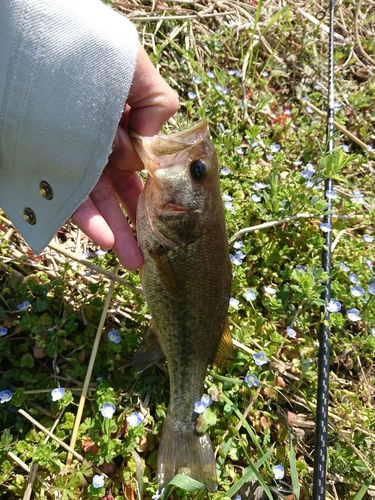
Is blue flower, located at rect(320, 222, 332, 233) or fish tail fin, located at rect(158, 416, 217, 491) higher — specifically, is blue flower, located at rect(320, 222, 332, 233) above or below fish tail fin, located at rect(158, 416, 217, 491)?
below

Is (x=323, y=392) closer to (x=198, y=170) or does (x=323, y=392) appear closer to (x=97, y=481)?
(x=97, y=481)

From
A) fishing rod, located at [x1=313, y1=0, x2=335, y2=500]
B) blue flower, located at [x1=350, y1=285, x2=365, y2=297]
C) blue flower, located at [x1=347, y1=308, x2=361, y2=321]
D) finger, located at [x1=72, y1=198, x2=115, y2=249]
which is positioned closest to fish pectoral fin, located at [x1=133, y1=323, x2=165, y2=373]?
finger, located at [x1=72, y1=198, x2=115, y2=249]

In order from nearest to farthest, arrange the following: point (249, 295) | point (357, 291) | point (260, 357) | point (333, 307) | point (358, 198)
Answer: point (260, 357), point (333, 307), point (249, 295), point (357, 291), point (358, 198)

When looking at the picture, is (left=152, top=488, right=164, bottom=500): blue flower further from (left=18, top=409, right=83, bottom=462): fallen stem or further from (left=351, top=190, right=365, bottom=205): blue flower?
(left=351, top=190, right=365, bottom=205): blue flower

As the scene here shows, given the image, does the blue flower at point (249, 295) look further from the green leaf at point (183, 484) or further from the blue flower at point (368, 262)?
the green leaf at point (183, 484)

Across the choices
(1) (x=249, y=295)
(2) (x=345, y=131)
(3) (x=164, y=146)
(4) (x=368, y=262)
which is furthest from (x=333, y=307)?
(2) (x=345, y=131)

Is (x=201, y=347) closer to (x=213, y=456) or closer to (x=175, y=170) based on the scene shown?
(x=213, y=456)

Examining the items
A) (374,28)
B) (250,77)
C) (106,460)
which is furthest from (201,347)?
(374,28)
